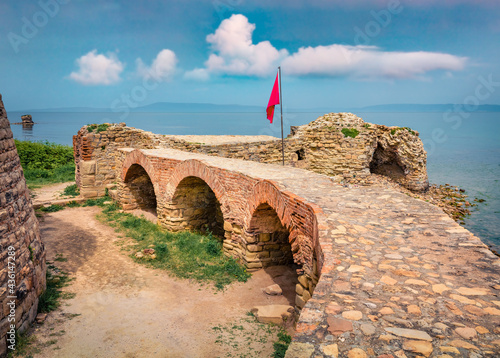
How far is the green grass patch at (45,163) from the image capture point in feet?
63.3

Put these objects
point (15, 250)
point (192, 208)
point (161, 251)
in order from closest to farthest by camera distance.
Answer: point (15, 250), point (161, 251), point (192, 208)

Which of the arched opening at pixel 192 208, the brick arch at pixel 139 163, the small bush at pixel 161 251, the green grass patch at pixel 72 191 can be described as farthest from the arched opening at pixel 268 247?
the green grass patch at pixel 72 191

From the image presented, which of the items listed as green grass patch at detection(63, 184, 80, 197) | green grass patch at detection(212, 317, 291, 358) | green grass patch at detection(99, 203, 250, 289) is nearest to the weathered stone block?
green grass patch at detection(63, 184, 80, 197)

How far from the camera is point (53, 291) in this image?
261 inches

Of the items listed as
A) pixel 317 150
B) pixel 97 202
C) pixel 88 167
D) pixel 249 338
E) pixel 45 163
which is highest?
pixel 317 150

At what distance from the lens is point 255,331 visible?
5.76 metres

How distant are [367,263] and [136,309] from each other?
4.62 m

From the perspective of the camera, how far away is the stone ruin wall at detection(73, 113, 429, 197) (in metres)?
14.8

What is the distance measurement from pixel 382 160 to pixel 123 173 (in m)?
12.3

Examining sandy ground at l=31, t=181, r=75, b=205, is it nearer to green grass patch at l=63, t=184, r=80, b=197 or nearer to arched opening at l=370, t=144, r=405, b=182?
green grass patch at l=63, t=184, r=80, b=197

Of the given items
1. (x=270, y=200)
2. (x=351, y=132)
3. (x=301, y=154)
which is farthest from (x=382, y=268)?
(x=301, y=154)

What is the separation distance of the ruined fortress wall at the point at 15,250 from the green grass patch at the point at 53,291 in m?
0.22

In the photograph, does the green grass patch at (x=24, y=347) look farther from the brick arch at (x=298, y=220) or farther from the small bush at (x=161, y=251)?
the brick arch at (x=298, y=220)

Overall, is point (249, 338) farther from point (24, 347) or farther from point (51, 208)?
point (51, 208)
